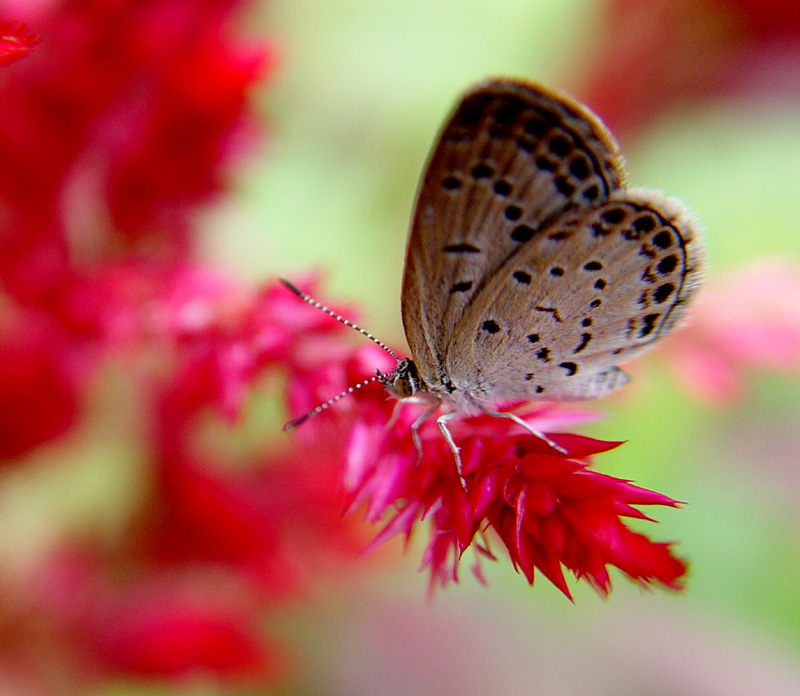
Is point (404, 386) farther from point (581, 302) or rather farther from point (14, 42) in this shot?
point (14, 42)

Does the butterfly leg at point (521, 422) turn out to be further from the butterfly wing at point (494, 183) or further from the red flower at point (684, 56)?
the red flower at point (684, 56)

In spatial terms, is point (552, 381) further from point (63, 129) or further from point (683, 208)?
point (63, 129)

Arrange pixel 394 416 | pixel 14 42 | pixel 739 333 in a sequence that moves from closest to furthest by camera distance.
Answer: pixel 14 42
pixel 394 416
pixel 739 333

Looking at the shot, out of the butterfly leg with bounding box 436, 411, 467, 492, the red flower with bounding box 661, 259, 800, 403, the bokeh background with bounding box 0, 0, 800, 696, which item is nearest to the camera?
the butterfly leg with bounding box 436, 411, 467, 492

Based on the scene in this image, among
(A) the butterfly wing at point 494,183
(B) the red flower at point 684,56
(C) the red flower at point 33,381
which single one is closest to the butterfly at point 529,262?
(A) the butterfly wing at point 494,183

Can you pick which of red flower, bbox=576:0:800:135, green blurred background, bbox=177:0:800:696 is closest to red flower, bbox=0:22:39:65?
green blurred background, bbox=177:0:800:696

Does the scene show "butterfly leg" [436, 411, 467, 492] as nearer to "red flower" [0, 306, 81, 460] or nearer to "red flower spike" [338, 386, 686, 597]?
"red flower spike" [338, 386, 686, 597]

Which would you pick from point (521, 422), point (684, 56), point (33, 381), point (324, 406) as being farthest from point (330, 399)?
point (684, 56)
